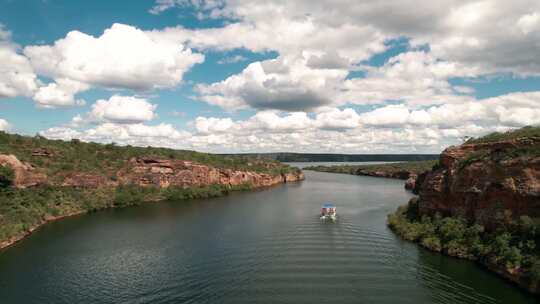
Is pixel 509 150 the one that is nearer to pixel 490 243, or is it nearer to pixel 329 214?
pixel 490 243

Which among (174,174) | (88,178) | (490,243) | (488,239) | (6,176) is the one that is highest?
(6,176)

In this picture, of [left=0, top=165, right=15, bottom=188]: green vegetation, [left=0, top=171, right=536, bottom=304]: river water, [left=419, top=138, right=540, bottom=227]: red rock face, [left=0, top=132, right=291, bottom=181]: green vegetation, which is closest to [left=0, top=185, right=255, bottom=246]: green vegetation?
[left=0, top=165, right=15, bottom=188]: green vegetation

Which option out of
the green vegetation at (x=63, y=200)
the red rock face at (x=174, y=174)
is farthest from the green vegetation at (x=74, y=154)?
the green vegetation at (x=63, y=200)

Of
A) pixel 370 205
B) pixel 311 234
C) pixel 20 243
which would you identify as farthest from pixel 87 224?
pixel 370 205

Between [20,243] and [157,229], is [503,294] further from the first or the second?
[20,243]

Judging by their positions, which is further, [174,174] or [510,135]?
[174,174]

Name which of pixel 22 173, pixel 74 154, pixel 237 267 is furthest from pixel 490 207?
pixel 74 154
